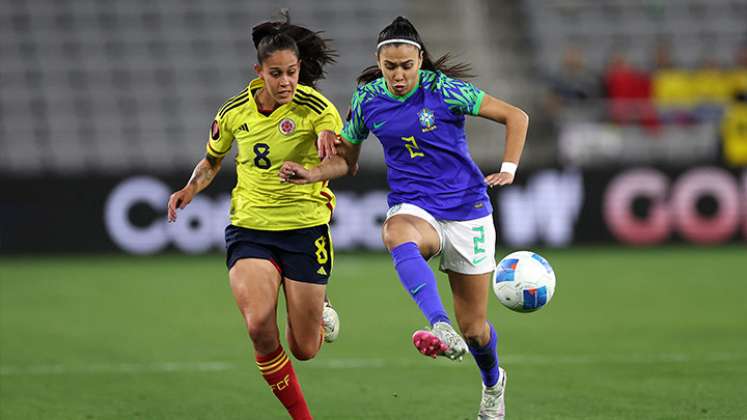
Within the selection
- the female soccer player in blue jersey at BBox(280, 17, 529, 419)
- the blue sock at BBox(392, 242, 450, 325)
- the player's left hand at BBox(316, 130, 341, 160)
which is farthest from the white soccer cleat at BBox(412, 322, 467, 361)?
the player's left hand at BBox(316, 130, 341, 160)

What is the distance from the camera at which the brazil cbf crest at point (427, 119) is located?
21.9 ft

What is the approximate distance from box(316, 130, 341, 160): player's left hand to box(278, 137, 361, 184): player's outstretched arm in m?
0.02

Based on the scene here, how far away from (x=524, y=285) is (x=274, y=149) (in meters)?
1.60

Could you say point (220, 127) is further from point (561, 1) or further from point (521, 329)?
point (561, 1)

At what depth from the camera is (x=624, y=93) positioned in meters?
19.1

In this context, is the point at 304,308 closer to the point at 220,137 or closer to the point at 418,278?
the point at 418,278

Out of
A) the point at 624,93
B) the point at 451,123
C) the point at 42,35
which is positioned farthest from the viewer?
the point at 42,35

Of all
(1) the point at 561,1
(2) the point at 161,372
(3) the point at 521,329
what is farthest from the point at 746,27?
(2) the point at 161,372

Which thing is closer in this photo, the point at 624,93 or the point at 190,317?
the point at 190,317

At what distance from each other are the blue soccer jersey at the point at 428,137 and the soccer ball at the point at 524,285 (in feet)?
1.23

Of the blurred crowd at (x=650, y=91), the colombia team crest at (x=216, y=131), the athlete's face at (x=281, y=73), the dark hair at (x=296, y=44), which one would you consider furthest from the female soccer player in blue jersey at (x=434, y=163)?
the blurred crowd at (x=650, y=91)

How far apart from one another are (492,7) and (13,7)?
8690 mm

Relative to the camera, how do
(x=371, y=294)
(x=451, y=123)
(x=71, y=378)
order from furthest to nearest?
(x=371, y=294)
(x=71, y=378)
(x=451, y=123)

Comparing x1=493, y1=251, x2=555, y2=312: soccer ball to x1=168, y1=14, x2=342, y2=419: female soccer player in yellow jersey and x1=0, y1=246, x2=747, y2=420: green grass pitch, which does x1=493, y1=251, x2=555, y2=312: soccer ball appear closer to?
x1=0, y1=246, x2=747, y2=420: green grass pitch
